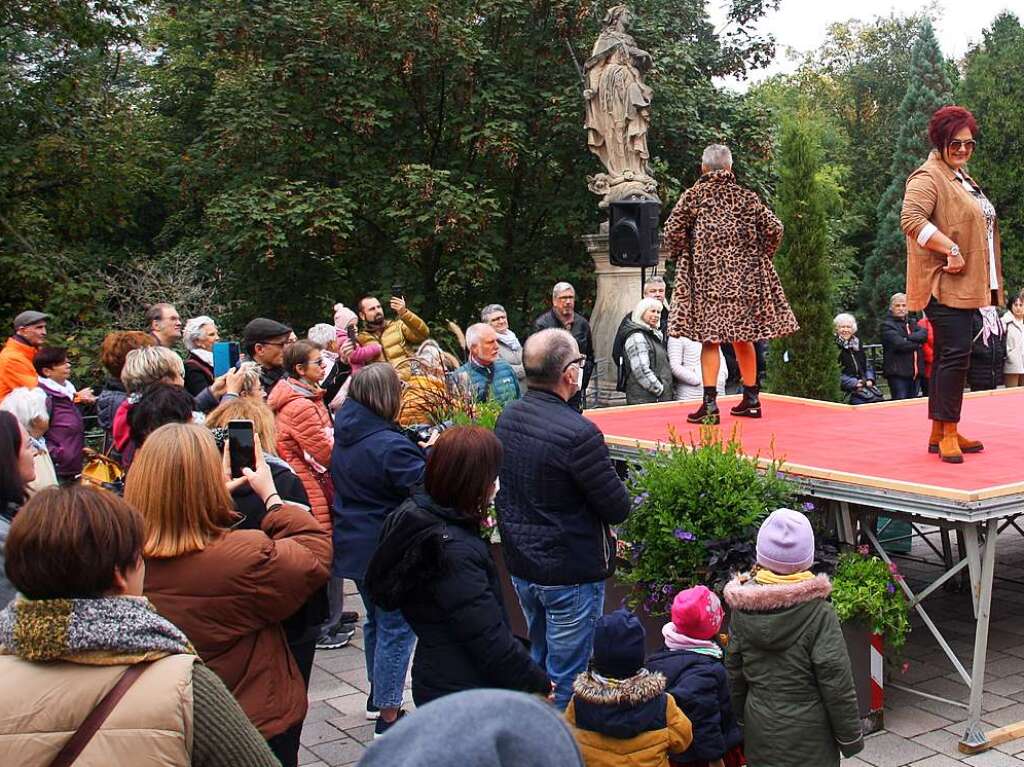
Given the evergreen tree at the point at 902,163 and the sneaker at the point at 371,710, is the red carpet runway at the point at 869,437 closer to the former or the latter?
the sneaker at the point at 371,710

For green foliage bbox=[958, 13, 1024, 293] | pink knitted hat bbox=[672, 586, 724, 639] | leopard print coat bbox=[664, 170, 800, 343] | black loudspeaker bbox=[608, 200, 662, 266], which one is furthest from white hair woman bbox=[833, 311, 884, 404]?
green foliage bbox=[958, 13, 1024, 293]

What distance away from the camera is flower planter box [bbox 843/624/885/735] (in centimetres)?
541

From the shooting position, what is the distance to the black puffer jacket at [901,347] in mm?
13266

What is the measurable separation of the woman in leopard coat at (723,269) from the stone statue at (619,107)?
737 cm

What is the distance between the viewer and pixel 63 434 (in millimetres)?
7828

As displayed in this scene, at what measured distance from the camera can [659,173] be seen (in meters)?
18.5

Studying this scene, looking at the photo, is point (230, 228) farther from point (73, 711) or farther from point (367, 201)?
point (73, 711)

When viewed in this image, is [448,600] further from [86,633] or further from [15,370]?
[15,370]

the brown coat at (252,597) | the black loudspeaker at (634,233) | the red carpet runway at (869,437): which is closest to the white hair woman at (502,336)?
the red carpet runway at (869,437)

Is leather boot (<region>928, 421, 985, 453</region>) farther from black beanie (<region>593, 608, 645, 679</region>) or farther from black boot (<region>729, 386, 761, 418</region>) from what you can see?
black beanie (<region>593, 608, 645, 679</region>)

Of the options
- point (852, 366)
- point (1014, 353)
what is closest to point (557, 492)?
point (852, 366)

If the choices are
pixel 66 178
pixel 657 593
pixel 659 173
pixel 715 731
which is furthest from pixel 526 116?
pixel 715 731

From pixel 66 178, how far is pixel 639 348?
11.8m

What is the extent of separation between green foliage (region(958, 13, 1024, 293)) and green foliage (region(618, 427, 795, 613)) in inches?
925
